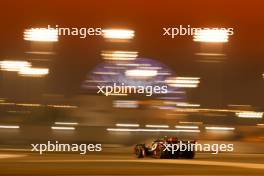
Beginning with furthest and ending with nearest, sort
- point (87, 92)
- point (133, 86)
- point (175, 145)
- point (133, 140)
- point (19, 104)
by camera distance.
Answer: point (19, 104) → point (87, 92) → point (133, 140) → point (175, 145) → point (133, 86)

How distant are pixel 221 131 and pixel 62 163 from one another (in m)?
13.3

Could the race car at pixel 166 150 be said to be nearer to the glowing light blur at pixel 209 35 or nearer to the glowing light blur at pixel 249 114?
the glowing light blur at pixel 209 35

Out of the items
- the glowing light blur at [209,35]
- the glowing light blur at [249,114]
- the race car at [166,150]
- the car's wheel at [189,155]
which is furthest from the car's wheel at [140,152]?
the glowing light blur at [249,114]

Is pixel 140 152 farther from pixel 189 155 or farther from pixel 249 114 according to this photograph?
pixel 249 114

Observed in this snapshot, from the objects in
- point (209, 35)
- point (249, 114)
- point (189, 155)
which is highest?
point (209, 35)

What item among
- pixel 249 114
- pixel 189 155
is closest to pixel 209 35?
pixel 189 155

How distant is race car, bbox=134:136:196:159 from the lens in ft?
73.5

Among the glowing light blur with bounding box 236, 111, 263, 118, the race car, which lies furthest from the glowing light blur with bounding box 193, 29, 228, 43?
the glowing light blur with bounding box 236, 111, 263, 118

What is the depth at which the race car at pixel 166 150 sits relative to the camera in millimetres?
22394

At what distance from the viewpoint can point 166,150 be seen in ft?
75.7

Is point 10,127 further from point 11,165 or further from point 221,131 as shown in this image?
point 11,165

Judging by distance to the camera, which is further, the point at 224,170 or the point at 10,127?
the point at 10,127

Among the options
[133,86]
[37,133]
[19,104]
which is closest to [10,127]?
[19,104]

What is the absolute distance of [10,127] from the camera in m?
36.1
